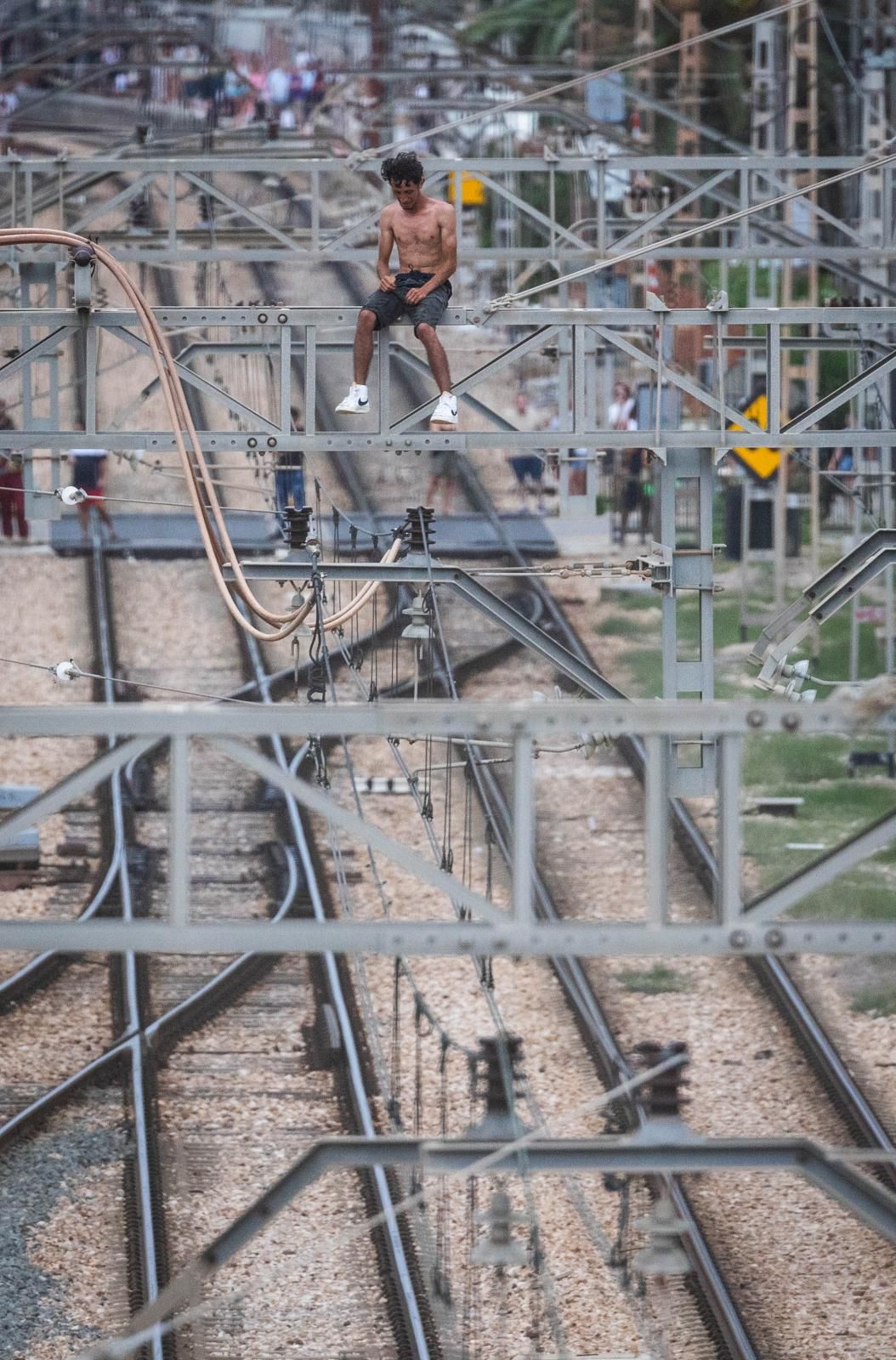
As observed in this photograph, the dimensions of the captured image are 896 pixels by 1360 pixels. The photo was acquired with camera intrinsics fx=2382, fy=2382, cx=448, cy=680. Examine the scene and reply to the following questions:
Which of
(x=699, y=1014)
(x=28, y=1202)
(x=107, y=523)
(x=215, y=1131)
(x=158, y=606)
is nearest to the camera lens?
(x=28, y=1202)

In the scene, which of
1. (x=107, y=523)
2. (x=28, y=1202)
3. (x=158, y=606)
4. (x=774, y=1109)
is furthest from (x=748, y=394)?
(x=28, y=1202)

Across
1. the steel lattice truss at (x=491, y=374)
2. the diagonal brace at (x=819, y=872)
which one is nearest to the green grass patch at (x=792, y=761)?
the steel lattice truss at (x=491, y=374)

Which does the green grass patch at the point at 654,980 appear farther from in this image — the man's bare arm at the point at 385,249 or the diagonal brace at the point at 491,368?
the man's bare arm at the point at 385,249

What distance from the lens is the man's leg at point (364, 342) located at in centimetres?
1167

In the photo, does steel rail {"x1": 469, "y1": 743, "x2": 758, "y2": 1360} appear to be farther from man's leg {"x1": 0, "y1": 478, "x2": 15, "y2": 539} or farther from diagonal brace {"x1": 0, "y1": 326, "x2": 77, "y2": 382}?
man's leg {"x1": 0, "y1": 478, "x2": 15, "y2": 539}

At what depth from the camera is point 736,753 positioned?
737 centimetres

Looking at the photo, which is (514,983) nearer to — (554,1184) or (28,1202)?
(554,1184)

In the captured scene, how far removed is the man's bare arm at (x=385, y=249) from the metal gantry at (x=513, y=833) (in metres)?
4.66

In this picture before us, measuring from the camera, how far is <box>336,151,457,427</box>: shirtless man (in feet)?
37.8

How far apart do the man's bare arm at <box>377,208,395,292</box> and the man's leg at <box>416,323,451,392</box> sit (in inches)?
10.5

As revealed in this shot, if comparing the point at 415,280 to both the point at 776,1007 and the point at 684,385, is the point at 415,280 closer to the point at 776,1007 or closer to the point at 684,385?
the point at 684,385

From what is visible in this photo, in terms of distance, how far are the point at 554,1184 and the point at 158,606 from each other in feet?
43.9

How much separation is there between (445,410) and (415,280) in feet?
2.15

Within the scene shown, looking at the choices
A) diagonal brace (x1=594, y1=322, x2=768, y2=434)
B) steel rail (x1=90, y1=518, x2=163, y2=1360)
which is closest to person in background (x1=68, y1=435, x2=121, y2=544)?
steel rail (x1=90, y1=518, x2=163, y2=1360)
